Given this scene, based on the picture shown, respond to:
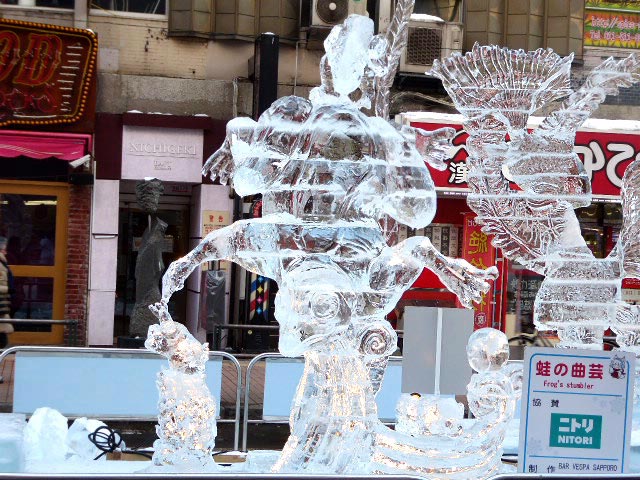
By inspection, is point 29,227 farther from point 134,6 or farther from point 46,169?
point 134,6

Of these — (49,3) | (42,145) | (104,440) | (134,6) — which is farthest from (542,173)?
(49,3)

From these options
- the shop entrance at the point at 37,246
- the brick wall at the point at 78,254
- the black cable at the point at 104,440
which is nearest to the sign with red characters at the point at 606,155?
the brick wall at the point at 78,254

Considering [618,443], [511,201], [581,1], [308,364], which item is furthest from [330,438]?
[581,1]

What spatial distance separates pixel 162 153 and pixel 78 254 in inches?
61.6

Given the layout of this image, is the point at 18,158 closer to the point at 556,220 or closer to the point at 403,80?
the point at 403,80

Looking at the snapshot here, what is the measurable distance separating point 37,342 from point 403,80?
18.4ft

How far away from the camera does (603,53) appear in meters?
14.4

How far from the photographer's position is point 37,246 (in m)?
12.9

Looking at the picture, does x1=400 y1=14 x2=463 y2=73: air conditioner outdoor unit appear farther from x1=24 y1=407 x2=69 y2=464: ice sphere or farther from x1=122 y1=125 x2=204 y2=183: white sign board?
x1=24 y1=407 x2=69 y2=464: ice sphere

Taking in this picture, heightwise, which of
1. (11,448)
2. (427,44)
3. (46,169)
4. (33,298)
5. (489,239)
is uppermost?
(427,44)

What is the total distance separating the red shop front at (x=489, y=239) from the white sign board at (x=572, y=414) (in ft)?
28.8

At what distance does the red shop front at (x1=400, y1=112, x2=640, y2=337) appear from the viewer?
13273mm

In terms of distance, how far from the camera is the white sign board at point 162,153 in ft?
42.1

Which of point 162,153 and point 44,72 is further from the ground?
point 44,72
